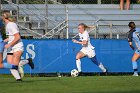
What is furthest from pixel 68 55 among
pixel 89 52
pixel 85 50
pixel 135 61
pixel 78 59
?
pixel 135 61

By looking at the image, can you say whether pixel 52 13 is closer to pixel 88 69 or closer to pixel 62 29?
pixel 62 29

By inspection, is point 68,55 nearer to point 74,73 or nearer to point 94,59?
point 74,73

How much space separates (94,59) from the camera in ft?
59.2

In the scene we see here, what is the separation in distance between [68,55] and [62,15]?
8.09 m

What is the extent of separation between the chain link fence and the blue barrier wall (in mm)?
5126

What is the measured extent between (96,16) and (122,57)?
824 cm

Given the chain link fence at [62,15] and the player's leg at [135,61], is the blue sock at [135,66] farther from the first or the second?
the chain link fence at [62,15]

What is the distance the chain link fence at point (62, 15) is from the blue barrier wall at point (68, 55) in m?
5.13

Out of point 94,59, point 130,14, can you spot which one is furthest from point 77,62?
point 130,14

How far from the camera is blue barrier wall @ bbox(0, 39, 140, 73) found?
64.4 ft

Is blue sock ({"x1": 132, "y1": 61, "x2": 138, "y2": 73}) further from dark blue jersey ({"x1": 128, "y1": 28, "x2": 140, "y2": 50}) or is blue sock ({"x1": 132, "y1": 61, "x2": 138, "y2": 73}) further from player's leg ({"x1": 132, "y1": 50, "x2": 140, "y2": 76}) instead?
dark blue jersey ({"x1": 128, "y1": 28, "x2": 140, "y2": 50})

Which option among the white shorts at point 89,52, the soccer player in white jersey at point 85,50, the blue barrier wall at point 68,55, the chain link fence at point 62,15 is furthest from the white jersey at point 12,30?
the chain link fence at point 62,15

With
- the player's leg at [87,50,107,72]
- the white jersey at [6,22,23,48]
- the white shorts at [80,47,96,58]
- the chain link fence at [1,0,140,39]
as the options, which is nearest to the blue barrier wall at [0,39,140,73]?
the player's leg at [87,50,107,72]

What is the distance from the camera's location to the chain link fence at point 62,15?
84.9ft
